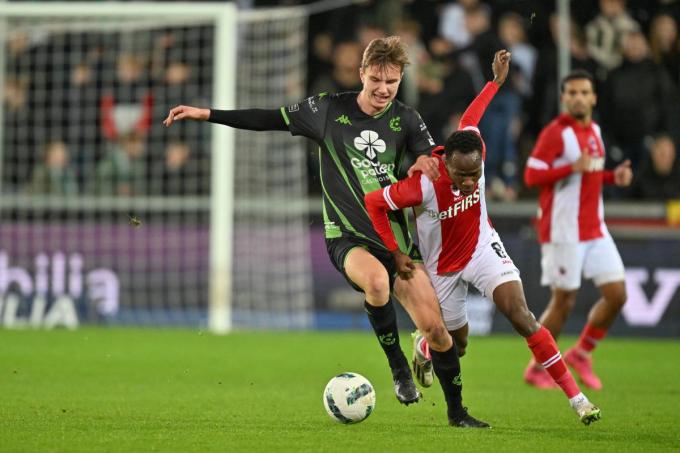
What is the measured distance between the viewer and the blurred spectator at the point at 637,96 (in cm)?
1602

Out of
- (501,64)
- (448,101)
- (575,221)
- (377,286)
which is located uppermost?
(448,101)

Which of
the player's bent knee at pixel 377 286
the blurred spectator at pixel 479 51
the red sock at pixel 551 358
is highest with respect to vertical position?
the blurred spectator at pixel 479 51

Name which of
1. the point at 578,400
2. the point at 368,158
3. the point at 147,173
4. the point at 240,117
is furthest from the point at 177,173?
the point at 578,400

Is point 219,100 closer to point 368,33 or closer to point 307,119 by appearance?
point 368,33

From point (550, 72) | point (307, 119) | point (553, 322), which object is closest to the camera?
point (307, 119)

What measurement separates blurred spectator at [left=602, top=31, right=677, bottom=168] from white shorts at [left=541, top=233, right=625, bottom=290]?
5665 millimetres

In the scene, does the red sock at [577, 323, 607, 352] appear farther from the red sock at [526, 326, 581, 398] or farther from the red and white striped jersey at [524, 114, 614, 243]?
the red sock at [526, 326, 581, 398]

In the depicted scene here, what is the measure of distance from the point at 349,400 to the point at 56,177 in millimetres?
10383

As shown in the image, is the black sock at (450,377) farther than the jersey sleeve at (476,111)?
No

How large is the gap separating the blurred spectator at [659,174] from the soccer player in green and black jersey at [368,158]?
8.72 metres

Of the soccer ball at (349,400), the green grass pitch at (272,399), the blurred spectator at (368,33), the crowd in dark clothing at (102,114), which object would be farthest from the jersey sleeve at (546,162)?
the crowd in dark clothing at (102,114)

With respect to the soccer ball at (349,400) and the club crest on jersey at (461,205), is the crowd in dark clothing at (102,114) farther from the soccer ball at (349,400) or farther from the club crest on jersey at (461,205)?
the soccer ball at (349,400)

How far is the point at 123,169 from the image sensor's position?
17.0m

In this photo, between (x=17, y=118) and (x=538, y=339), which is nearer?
(x=538, y=339)
